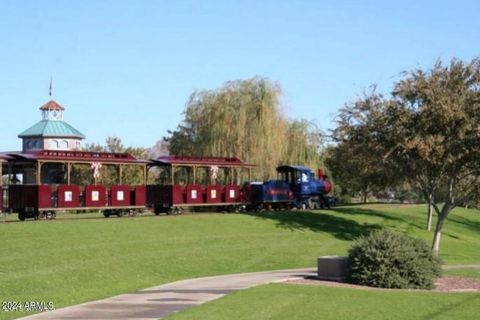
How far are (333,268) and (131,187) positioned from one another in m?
15.9

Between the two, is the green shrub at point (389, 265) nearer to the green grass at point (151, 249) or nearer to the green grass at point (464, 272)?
the green grass at point (464, 272)

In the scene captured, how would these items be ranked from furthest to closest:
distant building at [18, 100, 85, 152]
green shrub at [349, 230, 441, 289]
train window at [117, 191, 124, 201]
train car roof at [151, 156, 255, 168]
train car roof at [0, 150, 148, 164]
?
distant building at [18, 100, 85, 152] → train car roof at [151, 156, 255, 168] → train window at [117, 191, 124, 201] → train car roof at [0, 150, 148, 164] → green shrub at [349, 230, 441, 289]

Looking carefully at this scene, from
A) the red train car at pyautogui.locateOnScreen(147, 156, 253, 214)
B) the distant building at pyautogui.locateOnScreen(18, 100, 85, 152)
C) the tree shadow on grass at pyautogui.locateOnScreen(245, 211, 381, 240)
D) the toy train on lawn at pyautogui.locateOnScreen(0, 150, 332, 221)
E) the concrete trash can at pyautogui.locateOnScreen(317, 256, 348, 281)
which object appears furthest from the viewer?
the distant building at pyautogui.locateOnScreen(18, 100, 85, 152)

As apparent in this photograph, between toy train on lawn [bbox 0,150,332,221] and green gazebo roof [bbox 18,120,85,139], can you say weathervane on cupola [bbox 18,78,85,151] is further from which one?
toy train on lawn [bbox 0,150,332,221]

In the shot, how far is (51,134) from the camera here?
9581 cm

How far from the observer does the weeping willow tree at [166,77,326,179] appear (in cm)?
5262

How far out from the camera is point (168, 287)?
19453 millimetres

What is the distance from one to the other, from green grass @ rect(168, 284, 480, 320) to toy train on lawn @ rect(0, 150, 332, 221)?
15.2 m

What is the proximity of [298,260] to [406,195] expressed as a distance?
6522 cm

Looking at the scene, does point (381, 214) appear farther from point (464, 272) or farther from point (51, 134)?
point (51, 134)

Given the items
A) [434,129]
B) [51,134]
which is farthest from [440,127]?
[51,134]

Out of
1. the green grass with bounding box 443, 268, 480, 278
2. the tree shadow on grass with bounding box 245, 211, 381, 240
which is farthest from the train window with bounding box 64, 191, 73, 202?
the green grass with bounding box 443, 268, 480, 278

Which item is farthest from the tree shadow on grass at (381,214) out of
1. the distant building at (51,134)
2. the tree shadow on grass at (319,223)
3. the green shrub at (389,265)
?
the distant building at (51,134)

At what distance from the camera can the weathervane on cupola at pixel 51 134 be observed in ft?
314
